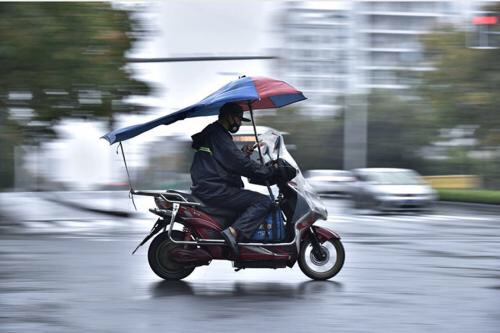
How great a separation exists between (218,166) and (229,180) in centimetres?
18

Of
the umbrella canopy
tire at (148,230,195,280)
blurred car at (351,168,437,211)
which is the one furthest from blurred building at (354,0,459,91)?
tire at (148,230,195,280)

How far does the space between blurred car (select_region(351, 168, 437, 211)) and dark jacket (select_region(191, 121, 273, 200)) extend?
19830 millimetres

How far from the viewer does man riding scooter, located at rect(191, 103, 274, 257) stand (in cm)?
954

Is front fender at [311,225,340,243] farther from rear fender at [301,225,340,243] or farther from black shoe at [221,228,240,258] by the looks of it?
black shoe at [221,228,240,258]

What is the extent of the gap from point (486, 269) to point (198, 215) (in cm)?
374


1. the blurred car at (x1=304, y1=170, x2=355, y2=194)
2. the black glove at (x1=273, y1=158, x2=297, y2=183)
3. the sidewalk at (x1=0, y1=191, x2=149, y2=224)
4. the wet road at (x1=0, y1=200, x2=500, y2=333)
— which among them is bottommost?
the blurred car at (x1=304, y1=170, x2=355, y2=194)

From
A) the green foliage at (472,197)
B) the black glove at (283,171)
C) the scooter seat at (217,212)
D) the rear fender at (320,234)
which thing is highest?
the black glove at (283,171)

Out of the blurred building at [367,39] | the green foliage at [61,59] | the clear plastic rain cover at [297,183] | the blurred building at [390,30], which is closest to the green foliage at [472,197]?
the green foliage at [61,59]

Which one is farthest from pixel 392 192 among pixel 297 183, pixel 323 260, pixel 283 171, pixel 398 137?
pixel 398 137

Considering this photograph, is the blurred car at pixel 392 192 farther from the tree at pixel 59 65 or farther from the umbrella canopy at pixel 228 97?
the umbrella canopy at pixel 228 97

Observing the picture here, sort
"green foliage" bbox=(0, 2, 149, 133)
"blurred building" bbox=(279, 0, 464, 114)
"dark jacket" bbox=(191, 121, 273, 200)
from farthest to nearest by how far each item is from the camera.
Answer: "blurred building" bbox=(279, 0, 464, 114) < "green foliage" bbox=(0, 2, 149, 133) < "dark jacket" bbox=(191, 121, 273, 200)

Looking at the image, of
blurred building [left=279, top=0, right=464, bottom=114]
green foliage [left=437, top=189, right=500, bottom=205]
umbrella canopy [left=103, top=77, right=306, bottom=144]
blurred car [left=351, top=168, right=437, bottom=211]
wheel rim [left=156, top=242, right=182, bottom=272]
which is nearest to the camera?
umbrella canopy [left=103, top=77, right=306, bottom=144]

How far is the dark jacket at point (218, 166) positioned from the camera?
9.52 metres

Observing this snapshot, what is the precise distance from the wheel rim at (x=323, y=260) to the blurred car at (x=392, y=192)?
19.2 meters
